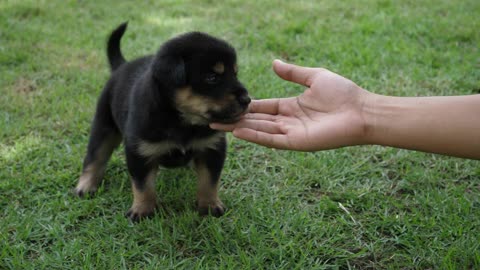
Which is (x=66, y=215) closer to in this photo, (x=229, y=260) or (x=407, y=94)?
(x=229, y=260)

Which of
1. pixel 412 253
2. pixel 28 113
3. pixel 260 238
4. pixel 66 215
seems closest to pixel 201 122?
pixel 260 238

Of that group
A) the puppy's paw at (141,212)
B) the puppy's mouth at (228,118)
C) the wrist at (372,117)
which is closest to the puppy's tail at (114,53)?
the puppy's paw at (141,212)

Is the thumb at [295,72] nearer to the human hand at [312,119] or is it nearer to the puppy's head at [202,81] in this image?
the human hand at [312,119]

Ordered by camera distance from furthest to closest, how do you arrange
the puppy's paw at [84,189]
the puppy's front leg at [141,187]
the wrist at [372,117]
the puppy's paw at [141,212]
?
the puppy's paw at [84,189]
the puppy's paw at [141,212]
the puppy's front leg at [141,187]
the wrist at [372,117]

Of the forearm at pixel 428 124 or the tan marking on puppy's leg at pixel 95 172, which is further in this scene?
the tan marking on puppy's leg at pixel 95 172

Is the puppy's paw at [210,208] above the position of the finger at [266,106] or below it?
below

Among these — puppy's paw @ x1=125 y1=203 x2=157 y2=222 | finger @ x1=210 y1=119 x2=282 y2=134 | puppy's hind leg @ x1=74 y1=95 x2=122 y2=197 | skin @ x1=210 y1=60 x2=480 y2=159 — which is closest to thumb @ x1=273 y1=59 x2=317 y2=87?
skin @ x1=210 y1=60 x2=480 y2=159

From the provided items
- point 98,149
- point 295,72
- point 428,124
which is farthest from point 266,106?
point 98,149

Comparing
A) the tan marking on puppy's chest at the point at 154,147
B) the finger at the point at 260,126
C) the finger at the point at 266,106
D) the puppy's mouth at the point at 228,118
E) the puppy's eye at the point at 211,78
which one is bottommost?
the tan marking on puppy's chest at the point at 154,147
